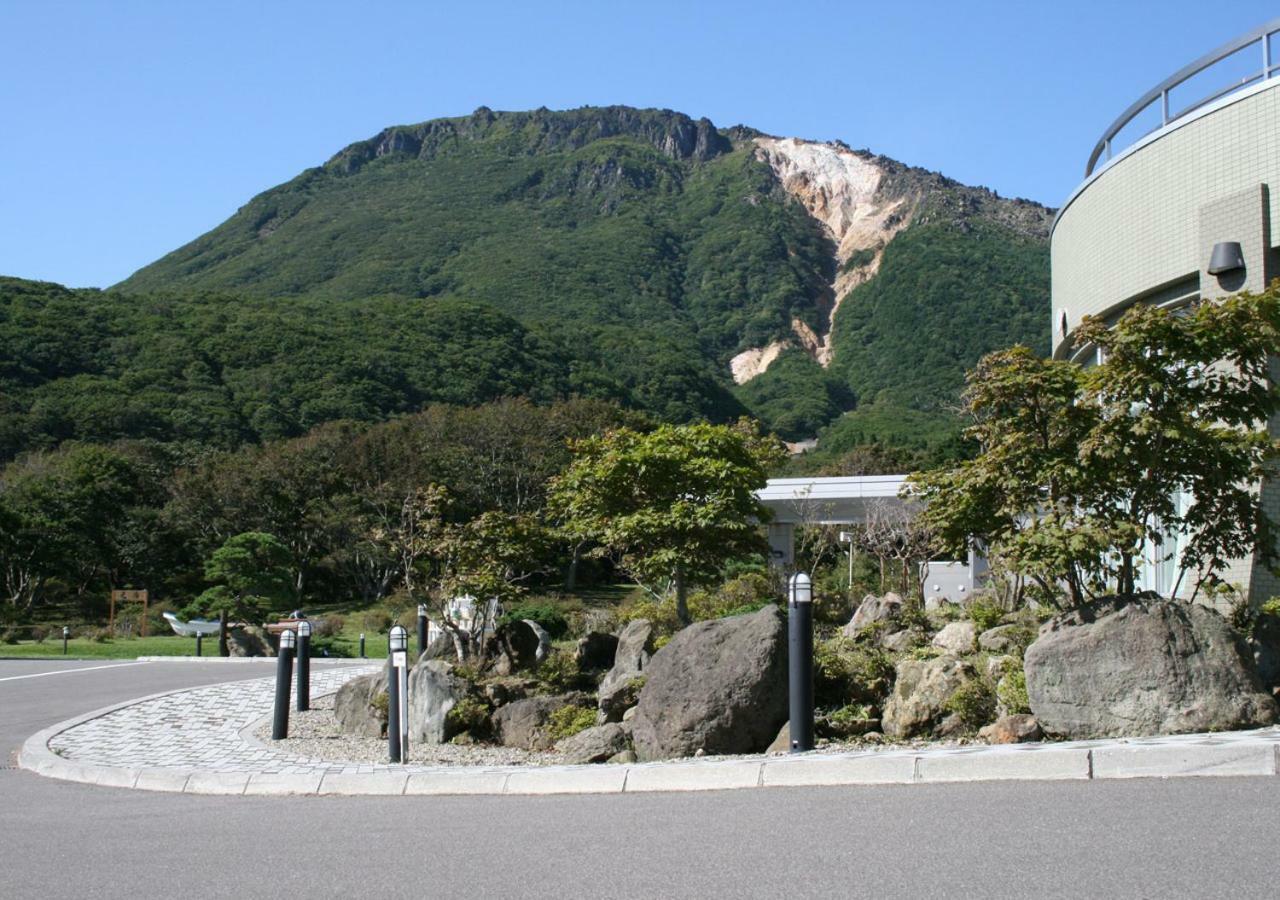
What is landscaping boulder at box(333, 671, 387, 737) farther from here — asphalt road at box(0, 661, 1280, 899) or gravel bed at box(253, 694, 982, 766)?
asphalt road at box(0, 661, 1280, 899)

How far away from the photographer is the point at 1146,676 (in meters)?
8.88

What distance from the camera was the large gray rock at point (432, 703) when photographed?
12875mm

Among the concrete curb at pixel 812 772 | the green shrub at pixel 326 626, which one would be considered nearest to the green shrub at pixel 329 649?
the green shrub at pixel 326 626

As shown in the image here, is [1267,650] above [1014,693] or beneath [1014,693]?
above

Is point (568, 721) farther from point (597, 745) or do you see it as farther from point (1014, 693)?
point (1014, 693)

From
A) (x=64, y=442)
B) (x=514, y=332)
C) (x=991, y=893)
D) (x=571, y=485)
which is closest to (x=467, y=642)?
(x=571, y=485)

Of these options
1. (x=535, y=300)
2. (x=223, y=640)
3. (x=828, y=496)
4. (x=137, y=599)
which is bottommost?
(x=223, y=640)

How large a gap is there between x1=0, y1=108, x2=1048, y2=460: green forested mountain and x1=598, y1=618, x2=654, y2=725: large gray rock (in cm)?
5563

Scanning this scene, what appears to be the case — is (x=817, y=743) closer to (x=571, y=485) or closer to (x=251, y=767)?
(x=251, y=767)

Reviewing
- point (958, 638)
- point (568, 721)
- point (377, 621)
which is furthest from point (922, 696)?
point (377, 621)

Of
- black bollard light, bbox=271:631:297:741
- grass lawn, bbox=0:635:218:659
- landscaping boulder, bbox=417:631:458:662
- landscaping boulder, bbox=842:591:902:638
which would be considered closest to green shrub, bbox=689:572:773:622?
landscaping boulder, bbox=842:591:902:638

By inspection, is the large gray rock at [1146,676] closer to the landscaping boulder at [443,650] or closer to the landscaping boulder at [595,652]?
the landscaping boulder at [595,652]

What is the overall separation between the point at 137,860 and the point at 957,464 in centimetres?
799

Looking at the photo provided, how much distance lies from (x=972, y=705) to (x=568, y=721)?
4209 mm
